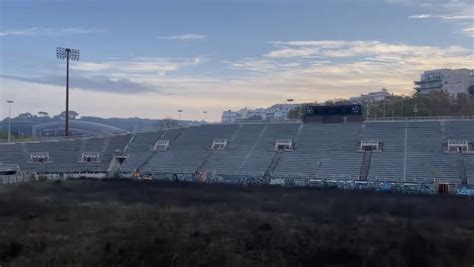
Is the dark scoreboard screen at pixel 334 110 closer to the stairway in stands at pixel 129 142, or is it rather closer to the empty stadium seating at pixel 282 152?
the empty stadium seating at pixel 282 152

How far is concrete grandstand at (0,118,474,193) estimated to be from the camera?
191ft

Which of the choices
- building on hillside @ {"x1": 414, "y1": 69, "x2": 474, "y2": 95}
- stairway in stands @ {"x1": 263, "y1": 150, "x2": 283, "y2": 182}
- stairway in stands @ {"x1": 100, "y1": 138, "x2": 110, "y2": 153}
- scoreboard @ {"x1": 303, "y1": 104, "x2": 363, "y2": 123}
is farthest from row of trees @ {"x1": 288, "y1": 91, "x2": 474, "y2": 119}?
building on hillside @ {"x1": 414, "y1": 69, "x2": 474, "y2": 95}

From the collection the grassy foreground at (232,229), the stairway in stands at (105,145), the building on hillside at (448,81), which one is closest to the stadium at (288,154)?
the stairway in stands at (105,145)

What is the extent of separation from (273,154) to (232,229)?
40462 mm

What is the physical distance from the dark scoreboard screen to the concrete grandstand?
1.91m

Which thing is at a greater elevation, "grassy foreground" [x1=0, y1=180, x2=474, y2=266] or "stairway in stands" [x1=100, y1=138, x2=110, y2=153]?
"stairway in stands" [x1=100, y1=138, x2=110, y2=153]

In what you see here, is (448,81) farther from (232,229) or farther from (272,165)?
(232,229)

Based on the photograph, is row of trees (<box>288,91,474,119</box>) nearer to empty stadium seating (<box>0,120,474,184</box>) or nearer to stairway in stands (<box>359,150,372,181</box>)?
empty stadium seating (<box>0,120,474,184</box>)

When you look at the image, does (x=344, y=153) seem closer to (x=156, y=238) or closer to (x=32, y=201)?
(x=32, y=201)

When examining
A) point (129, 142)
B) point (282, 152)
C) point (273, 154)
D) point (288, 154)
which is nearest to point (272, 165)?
point (273, 154)

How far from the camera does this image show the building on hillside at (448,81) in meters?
167

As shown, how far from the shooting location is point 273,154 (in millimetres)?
67250

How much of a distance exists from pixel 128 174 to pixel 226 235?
4479 centimetres

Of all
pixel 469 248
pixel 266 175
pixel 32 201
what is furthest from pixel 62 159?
pixel 469 248
